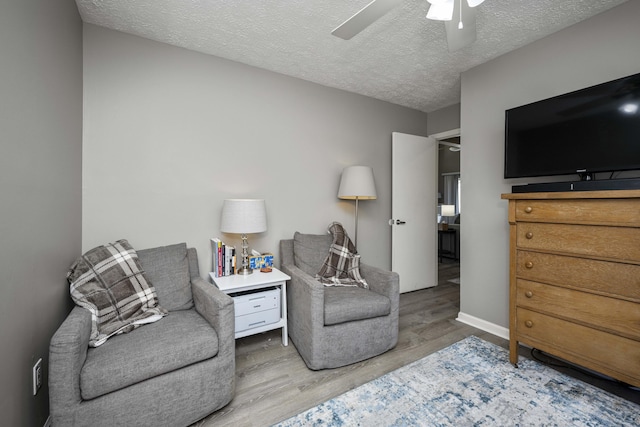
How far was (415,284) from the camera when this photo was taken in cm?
361

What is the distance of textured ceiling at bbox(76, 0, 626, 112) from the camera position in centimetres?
181

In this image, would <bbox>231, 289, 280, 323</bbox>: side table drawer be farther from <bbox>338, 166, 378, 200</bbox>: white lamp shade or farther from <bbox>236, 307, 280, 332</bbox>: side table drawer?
<bbox>338, 166, 378, 200</bbox>: white lamp shade

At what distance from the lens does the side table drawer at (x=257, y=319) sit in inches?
81.8

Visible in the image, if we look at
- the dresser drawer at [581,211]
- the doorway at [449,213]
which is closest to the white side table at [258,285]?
the dresser drawer at [581,211]

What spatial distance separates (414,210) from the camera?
3.59 meters

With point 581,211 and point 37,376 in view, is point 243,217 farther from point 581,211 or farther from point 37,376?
point 581,211

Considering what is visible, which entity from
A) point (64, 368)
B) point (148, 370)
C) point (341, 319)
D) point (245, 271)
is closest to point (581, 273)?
point (341, 319)

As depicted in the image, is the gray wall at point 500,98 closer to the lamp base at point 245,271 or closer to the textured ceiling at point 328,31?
the textured ceiling at point 328,31

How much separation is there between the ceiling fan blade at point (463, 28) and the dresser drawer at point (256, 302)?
2.12 meters

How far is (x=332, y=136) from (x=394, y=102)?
111cm

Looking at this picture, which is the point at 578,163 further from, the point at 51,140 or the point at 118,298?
the point at 51,140

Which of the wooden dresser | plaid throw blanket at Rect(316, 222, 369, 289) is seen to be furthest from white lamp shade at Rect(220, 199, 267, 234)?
the wooden dresser

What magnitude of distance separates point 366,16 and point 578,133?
163 cm

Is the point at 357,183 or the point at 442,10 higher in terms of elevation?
the point at 442,10
